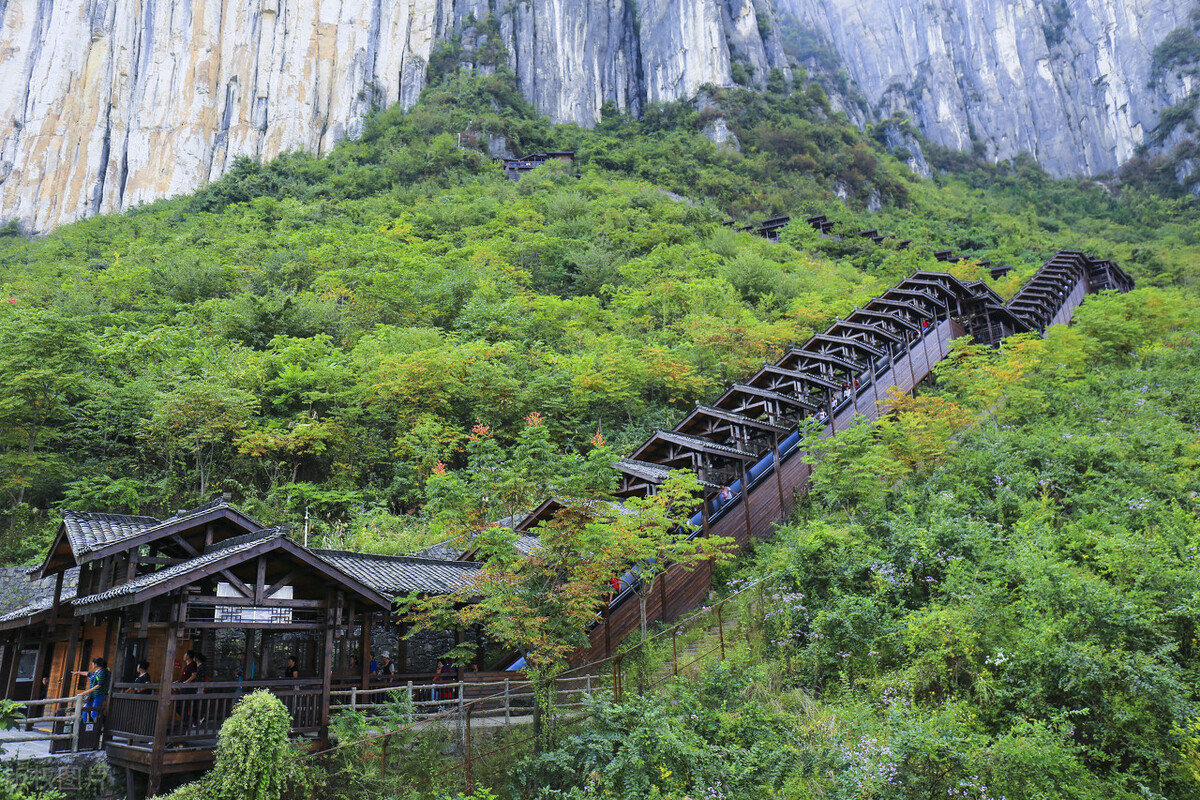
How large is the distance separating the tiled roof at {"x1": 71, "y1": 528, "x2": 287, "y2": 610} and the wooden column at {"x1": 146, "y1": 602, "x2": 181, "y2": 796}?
0.60m

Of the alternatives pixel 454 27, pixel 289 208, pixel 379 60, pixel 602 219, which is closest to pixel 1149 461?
pixel 602 219

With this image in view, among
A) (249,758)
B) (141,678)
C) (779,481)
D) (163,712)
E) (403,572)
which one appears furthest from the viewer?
(779,481)

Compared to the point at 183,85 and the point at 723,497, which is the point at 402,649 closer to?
the point at 723,497

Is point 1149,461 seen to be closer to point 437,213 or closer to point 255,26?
point 437,213

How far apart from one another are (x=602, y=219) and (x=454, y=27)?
4798 cm

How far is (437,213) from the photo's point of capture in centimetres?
4912

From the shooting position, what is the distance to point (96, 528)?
41.3 ft

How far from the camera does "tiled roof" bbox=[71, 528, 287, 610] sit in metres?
10.4

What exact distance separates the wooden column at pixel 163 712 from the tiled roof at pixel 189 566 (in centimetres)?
60

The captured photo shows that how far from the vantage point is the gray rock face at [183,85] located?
69125 mm

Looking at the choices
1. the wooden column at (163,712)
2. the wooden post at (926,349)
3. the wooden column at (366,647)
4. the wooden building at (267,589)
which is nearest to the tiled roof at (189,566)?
the wooden building at (267,589)

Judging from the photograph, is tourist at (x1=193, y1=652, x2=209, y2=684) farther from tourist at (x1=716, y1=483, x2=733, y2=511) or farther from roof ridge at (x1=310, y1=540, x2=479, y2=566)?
tourist at (x1=716, y1=483, x2=733, y2=511)

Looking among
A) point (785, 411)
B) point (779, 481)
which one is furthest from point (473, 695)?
A: point (785, 411)

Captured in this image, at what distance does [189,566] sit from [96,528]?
313cm
